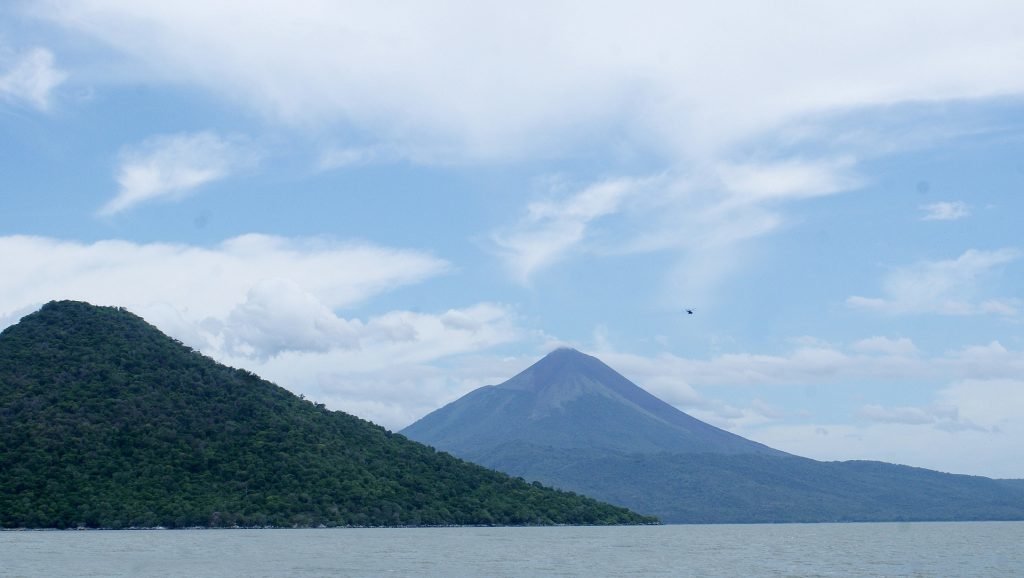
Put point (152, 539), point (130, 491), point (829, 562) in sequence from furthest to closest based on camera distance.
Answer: point (130, 491) → point (152, 539) → point (829, 562)

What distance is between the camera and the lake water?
8750cm

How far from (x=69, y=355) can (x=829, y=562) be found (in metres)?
111

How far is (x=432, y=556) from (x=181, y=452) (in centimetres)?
5612

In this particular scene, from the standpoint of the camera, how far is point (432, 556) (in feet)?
347

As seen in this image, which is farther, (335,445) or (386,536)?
(335,445)

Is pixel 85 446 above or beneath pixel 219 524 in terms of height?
above

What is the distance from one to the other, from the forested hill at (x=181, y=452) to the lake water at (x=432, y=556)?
447 centimetres

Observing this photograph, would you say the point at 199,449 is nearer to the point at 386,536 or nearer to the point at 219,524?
the point at 219,524

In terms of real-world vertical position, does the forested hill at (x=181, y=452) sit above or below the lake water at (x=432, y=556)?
above

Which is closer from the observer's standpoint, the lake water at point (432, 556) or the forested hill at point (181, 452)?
the lake water at point (432, 556)

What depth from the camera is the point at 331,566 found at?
8981 centimetres

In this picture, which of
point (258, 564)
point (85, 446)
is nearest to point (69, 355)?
point (85, 446)

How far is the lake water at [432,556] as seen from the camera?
87500 millimetres

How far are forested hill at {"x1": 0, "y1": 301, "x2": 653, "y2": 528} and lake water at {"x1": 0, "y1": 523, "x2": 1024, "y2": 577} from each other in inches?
176
